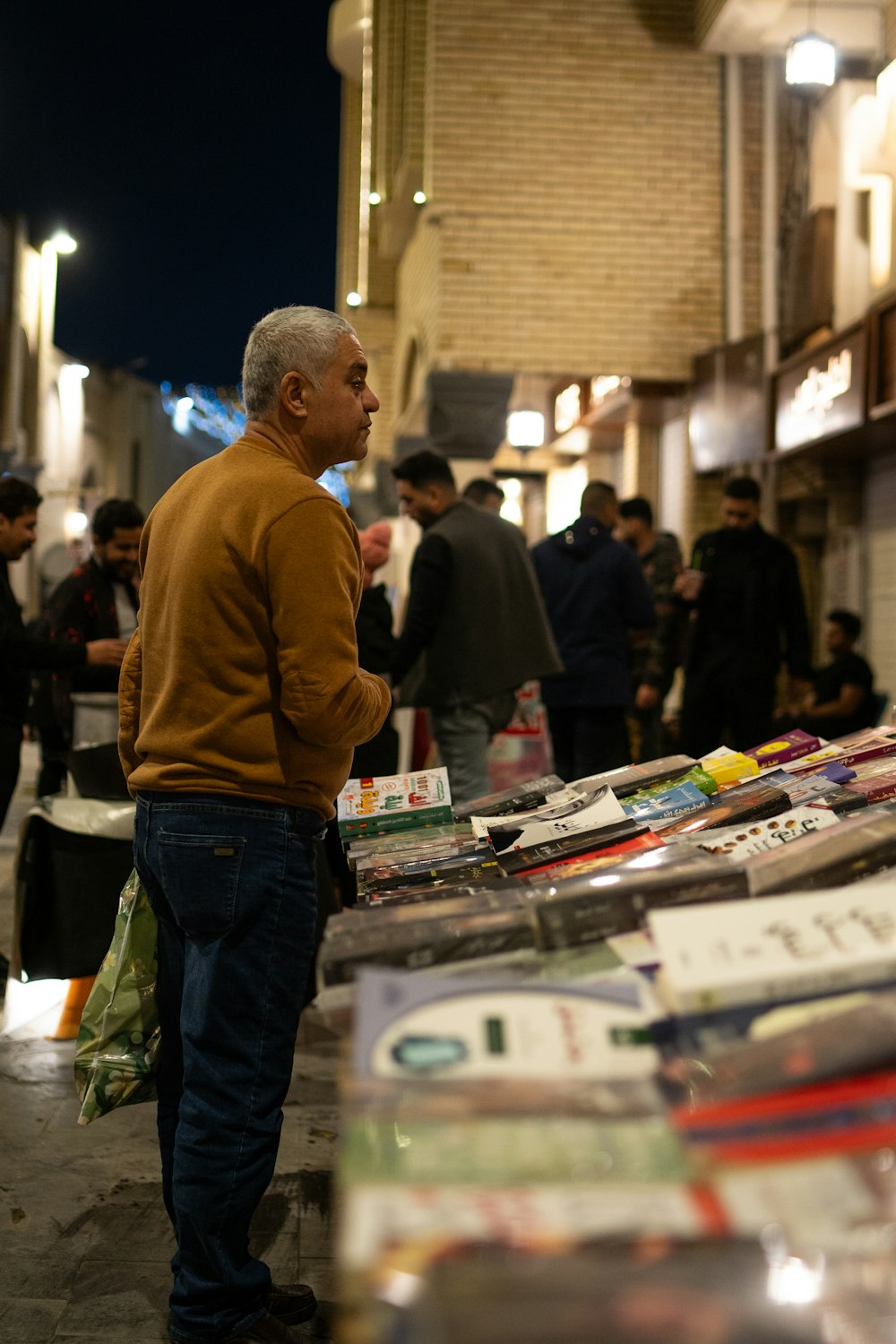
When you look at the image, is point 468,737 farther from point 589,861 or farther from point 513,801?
point 589,861

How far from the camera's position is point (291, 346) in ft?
7.84

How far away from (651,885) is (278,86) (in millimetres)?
70518

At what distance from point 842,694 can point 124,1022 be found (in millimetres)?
5952

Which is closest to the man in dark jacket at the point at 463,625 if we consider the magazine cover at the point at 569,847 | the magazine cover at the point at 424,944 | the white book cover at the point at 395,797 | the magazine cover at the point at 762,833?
the white book cover at the point at 395,797

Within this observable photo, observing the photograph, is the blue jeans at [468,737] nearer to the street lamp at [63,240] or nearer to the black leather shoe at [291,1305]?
the black leather shoe at [291,1305]

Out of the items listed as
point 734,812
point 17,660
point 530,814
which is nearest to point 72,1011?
A: point 17,660

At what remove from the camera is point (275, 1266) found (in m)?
2.92

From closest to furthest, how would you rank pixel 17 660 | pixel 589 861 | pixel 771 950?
pixel 771 950, pixel 589 861, pixel 17 660

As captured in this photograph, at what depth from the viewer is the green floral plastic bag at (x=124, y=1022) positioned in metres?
2.67

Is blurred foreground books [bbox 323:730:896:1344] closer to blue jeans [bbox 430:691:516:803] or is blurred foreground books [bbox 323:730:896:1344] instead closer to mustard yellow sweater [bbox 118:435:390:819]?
mustard yellow sweater [bbox 118:435:390:819]

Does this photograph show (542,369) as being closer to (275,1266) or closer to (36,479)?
(275,1266)

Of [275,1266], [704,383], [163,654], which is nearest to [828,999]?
[163,654]

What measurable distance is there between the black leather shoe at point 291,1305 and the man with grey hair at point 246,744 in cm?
16

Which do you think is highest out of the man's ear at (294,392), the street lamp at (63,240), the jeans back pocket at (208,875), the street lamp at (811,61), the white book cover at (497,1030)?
the street lamp at (63,240)
